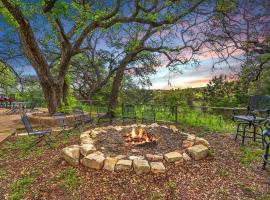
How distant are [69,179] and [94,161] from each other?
54cm

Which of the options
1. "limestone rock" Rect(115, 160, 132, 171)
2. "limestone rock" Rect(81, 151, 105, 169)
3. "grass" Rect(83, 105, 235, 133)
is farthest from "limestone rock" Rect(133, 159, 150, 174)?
"grass" Rect(83, 105, 235, 133)

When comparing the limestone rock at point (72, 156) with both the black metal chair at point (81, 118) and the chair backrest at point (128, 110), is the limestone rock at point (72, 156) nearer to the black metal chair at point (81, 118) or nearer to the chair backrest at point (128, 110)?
the black metal chair at point (81, 118)

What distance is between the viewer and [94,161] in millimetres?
4332

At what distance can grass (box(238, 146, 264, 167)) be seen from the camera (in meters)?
4.71

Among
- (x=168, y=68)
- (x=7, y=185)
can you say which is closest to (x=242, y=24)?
(x=168, y=68)

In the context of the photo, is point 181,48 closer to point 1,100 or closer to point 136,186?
point 136,186

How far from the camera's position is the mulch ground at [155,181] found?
3.57 m

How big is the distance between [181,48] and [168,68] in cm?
117

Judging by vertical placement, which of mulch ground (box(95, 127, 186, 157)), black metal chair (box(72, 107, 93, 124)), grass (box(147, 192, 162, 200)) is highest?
black metal chair (box(72, 107, 93, 124))

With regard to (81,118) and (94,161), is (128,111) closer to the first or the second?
(81,118)

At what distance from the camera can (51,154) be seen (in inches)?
205

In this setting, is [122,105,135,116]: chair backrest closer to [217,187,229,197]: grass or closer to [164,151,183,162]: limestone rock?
[164,151,183,162]: limestone rock

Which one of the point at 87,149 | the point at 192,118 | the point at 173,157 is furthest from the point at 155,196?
the point at 192,118

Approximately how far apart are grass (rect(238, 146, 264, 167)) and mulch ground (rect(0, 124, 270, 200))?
111mm
